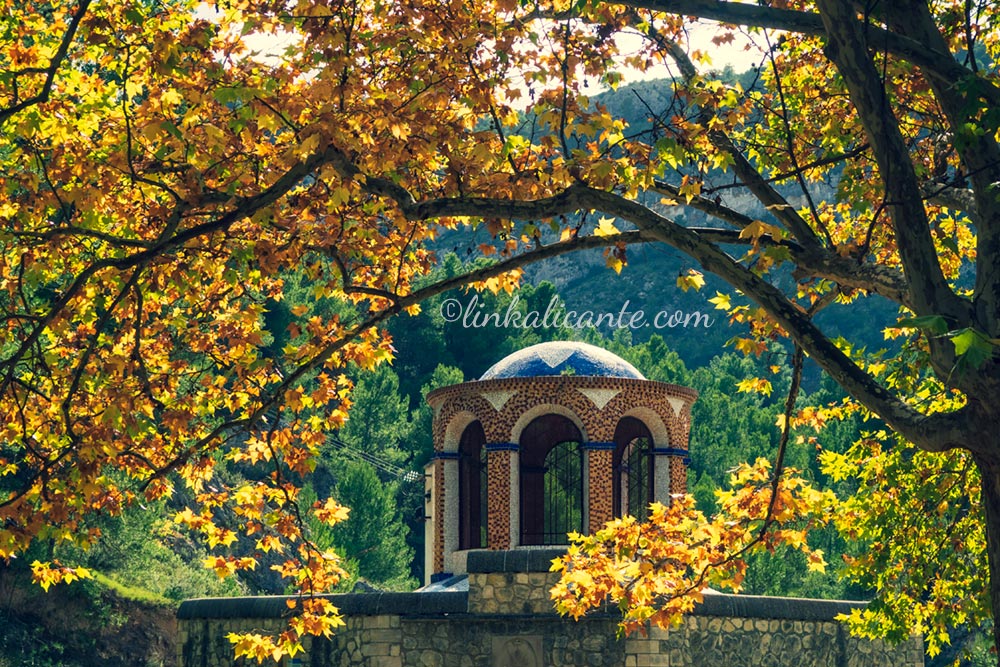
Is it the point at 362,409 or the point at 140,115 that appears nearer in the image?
the point at 140,115

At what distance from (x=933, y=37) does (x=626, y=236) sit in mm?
2033

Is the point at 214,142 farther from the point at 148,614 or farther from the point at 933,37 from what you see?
the point at 148,614

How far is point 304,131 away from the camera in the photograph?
8.17 metres

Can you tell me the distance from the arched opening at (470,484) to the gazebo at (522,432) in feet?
0.05

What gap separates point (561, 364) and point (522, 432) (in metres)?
1.19

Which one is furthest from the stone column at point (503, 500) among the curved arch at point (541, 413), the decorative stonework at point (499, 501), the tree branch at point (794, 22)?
the tree branch at point (794, 22)

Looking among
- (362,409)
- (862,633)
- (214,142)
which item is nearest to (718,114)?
(214,142)

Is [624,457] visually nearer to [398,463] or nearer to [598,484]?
[598,484]

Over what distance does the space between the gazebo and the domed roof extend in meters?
0.02

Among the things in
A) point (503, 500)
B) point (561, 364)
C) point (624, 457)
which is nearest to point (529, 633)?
point (503, 500)

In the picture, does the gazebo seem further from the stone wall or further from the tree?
the tree

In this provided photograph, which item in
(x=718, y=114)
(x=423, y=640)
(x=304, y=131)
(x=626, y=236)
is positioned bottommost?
(x=423, y=640)

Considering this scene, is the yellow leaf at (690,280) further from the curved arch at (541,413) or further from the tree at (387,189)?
the curved arch at (541,413)

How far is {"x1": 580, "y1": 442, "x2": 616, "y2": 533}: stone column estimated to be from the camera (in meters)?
18.7
